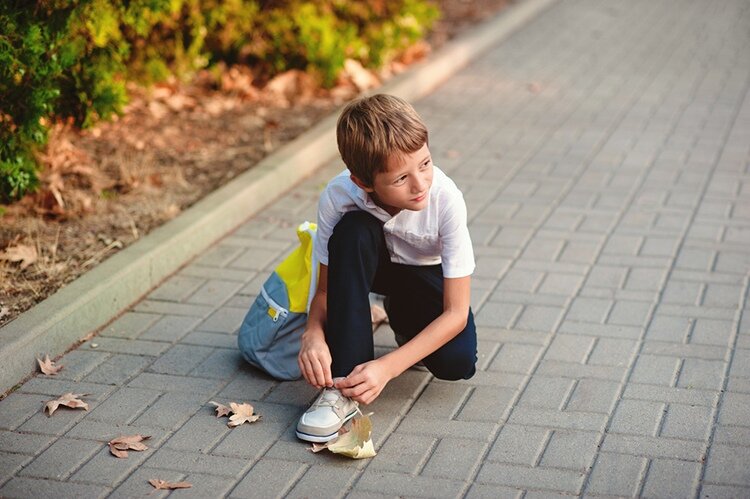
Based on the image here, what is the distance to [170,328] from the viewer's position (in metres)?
4.48

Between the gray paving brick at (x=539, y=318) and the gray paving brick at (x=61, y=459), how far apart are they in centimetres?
A: 186

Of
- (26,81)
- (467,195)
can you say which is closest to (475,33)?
(467,195)

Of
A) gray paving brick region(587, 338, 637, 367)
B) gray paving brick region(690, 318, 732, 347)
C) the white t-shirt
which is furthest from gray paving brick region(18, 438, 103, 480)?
gray paving brick region(690, 318, 732, 347)

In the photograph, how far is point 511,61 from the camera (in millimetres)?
9344

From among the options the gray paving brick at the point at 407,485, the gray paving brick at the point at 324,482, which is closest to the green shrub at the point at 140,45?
the gray paving brick at the point at 324,482

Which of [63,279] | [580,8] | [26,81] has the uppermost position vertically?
[26,81]

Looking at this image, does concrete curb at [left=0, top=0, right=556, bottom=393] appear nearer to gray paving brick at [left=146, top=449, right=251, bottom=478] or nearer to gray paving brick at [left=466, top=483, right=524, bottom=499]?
gray paving brick at [left=146, top=449, right=251, bottom=478]

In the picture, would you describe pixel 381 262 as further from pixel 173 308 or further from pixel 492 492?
pixel 173 308

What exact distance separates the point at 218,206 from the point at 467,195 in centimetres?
151

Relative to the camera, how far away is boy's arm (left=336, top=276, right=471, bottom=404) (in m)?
3.51

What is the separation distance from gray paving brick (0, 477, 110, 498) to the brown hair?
1.34 metres

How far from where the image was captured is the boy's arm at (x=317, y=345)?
11.7ft

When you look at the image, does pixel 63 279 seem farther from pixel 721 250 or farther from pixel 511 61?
pixel 511 61

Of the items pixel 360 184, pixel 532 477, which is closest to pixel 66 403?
pixel 360 184
